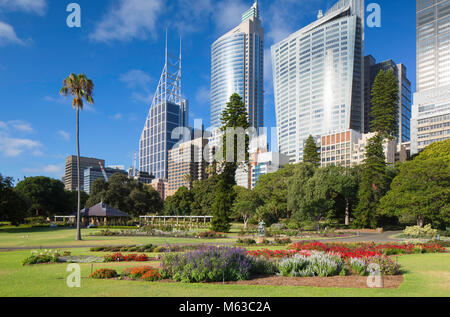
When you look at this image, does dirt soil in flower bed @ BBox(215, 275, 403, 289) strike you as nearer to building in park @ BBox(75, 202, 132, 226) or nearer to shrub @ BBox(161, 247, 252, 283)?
shrub @ BBox(161, 247, 252, 283)

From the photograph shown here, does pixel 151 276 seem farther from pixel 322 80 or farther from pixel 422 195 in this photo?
pixel 322 80

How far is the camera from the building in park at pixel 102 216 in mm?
50312

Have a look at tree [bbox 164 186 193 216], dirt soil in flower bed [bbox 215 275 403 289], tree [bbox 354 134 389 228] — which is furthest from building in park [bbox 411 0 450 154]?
dirt soil in flower bed [bbox 215 275 403 289]

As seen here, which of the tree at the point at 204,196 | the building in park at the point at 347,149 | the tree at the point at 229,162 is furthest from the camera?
the building in park at the point at 347,149

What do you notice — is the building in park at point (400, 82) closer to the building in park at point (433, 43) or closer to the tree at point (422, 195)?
the building in park at point (433, 43)

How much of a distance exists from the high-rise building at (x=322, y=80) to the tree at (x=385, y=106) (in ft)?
274

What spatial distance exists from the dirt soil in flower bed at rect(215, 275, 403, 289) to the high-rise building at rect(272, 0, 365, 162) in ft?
441

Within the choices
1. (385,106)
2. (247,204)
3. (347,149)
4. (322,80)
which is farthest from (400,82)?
(247,204)

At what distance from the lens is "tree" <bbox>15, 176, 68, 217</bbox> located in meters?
73.4

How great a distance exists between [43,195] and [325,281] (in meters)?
81.1

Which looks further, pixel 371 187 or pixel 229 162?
pixel 371 187

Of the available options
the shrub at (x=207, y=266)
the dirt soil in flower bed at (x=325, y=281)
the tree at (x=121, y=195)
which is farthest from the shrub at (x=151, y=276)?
the tree at (x=121, y=195)

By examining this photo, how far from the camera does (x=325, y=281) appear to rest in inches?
387
